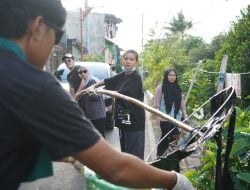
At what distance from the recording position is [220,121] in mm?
2154

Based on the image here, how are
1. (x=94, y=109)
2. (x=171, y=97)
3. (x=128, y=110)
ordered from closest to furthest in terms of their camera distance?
1. (x=128, y=110)
2. (x=94, y=109)
3. (x=171, y=97)

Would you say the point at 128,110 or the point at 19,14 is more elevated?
the point at 19,14

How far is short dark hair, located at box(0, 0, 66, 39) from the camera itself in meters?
1.45

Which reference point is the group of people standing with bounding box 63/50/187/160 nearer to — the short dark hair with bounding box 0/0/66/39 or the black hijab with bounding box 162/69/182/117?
the black hijab with bounding box 162/69/182/117

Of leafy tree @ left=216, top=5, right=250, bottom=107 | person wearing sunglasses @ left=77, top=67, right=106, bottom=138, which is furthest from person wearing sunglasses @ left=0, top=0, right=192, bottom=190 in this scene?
leafy tree @ left=216, top=5, right=250, bottom=107

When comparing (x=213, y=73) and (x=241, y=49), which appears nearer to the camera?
(x=241, y=49)

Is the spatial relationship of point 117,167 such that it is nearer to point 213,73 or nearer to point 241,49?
point 241,49

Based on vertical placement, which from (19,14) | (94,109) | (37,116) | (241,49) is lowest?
(94,109)

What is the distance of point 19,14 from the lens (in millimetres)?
1446

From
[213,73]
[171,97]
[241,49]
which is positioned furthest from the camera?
[213,73]

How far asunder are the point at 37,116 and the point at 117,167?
320 mm

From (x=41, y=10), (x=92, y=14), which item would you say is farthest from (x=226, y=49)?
(x=92, y=14)

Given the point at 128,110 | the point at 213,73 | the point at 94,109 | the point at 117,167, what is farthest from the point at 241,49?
the point at 117,167

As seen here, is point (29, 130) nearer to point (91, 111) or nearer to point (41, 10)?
point (41, 10)
